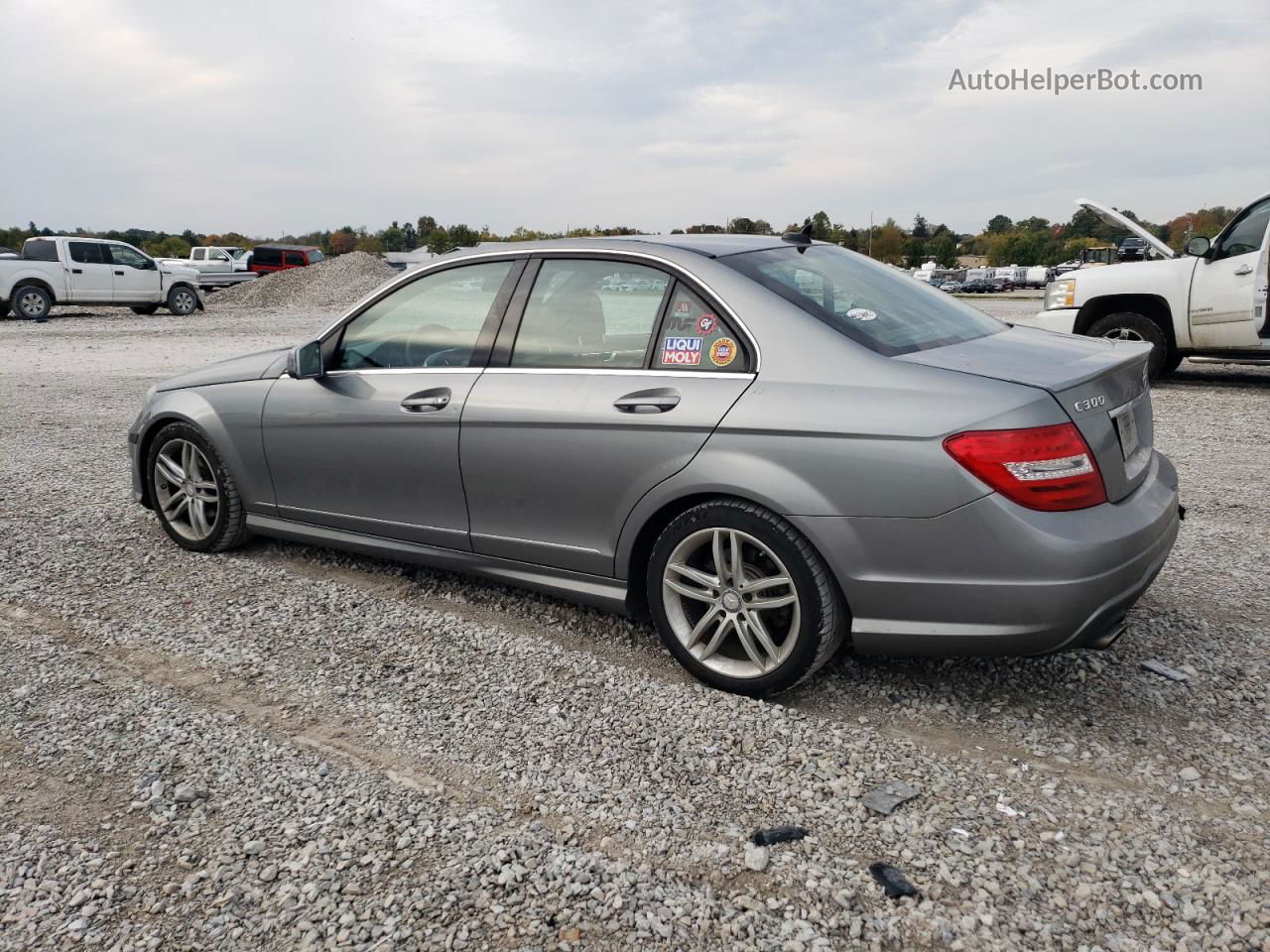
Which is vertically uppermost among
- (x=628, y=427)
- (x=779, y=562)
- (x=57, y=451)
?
(x=628, y=427)

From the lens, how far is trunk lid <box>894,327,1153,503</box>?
320cm

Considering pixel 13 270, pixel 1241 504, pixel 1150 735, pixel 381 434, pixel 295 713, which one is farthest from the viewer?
pixel 13 270

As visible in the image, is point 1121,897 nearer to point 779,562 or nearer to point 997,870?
point 997,870

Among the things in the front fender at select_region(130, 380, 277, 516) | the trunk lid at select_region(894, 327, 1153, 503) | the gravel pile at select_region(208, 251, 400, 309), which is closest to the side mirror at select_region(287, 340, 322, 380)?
the front fender at select_region(130, 380, 277, 516)

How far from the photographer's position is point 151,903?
99.3 inches

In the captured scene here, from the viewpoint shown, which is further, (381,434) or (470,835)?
(381,434)

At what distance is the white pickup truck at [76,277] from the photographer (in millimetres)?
23406

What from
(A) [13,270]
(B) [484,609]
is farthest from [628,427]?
(A) [13,270]

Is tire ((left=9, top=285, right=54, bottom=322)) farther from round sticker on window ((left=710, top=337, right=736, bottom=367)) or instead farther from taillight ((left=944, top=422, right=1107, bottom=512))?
taillight ((left=944, top=422, right=1107, bottom=512))

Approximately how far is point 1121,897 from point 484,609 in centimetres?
275

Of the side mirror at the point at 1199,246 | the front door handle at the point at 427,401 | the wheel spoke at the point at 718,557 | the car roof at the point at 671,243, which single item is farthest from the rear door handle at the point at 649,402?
the side mirror at the point at 1199,246

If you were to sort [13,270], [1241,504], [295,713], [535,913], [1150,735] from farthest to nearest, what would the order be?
[13,270] → [1241,504] → [295,713] → [1150,735] → [535,913]

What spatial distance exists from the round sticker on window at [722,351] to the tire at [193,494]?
2744 millimetres

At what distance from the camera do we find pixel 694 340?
3.65 meters
